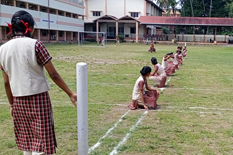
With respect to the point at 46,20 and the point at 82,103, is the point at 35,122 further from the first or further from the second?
the point at 46,20

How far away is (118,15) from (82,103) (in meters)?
52.1

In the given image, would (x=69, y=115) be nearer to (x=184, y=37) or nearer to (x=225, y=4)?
(x=184, y=37)

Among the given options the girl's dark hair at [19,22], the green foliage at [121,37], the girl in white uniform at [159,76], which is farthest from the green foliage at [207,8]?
the girl's dark hair at [19,22]

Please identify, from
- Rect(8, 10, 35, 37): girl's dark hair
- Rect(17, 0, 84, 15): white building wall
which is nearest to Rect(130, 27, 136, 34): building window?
Rect(17, 0, 84, 15): white building wall

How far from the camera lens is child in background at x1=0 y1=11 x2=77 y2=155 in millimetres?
2611

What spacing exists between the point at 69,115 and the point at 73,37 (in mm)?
47511

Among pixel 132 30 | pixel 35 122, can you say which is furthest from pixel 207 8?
pixel 35 122

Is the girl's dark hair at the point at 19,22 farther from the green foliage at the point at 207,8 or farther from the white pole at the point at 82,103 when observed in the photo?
the green foliage at the point at 207,8

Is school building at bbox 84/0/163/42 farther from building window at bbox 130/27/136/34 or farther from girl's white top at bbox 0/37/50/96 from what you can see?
girl's white top at bbox 0/37/50/96

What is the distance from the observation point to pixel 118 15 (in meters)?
53.3

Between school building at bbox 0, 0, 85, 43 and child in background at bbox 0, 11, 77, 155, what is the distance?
29.2 m

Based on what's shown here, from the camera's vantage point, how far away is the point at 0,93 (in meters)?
8.06

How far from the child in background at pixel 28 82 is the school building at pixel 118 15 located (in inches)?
1830

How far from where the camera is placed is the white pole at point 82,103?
254cm
